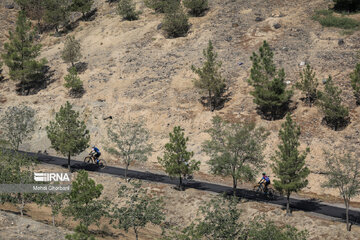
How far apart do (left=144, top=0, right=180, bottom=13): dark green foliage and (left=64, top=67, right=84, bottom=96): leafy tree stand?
21.9m

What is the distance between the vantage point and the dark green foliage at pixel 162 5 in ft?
242

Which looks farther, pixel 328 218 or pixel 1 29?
pixel 1 29

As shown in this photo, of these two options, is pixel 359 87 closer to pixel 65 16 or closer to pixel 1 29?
pixel 65 16

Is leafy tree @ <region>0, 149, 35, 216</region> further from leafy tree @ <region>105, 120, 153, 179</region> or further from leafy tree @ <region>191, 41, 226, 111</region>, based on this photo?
leafy tree @ <region>191, 41, 226, 111</region>

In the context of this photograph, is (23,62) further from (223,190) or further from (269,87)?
(223,190)

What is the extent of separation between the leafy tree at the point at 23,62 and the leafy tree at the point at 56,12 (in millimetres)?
13985

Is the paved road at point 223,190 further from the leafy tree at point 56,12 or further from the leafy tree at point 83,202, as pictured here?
the leafy tree at point 56,12

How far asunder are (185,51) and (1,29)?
158 ft

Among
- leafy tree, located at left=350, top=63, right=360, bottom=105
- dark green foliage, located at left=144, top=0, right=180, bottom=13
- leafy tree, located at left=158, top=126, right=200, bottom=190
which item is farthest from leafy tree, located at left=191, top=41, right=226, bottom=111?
dark green foliage, located at left=144, top=0, right=180, bottom=13

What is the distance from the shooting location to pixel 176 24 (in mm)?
69500

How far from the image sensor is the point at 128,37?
74.8 m

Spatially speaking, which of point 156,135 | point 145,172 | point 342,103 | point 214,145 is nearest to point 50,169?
point 145,172

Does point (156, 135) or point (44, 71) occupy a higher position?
Result: point (44, 71)

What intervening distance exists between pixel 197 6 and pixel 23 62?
32.5 metres
